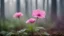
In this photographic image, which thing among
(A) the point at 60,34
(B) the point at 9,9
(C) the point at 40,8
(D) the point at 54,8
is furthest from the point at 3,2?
(A) the point at 60,34

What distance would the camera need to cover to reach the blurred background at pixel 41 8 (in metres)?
1.26

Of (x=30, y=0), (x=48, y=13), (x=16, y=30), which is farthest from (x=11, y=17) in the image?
(x=48, y=13)

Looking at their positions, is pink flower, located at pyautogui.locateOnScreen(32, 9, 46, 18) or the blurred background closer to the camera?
pink flower, located at pyautogui.locateOnScreen(32, 9, 46, 18)

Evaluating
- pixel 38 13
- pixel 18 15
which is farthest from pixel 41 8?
pixel 18 15

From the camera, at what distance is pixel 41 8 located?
1.27m

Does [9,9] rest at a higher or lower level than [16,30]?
higher

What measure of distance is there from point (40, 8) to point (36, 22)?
139 mm

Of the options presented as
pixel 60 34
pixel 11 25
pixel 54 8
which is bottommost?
pixel 60 34

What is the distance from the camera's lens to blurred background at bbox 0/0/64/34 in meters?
1.26

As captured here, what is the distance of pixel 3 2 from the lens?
1.27 metres

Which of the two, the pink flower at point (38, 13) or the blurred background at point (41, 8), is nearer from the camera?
the pink flower at point (38, 13)

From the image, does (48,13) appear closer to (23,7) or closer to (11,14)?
(23,7)

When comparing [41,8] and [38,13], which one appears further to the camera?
[41,8]

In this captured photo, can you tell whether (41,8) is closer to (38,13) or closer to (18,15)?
(38,13)
